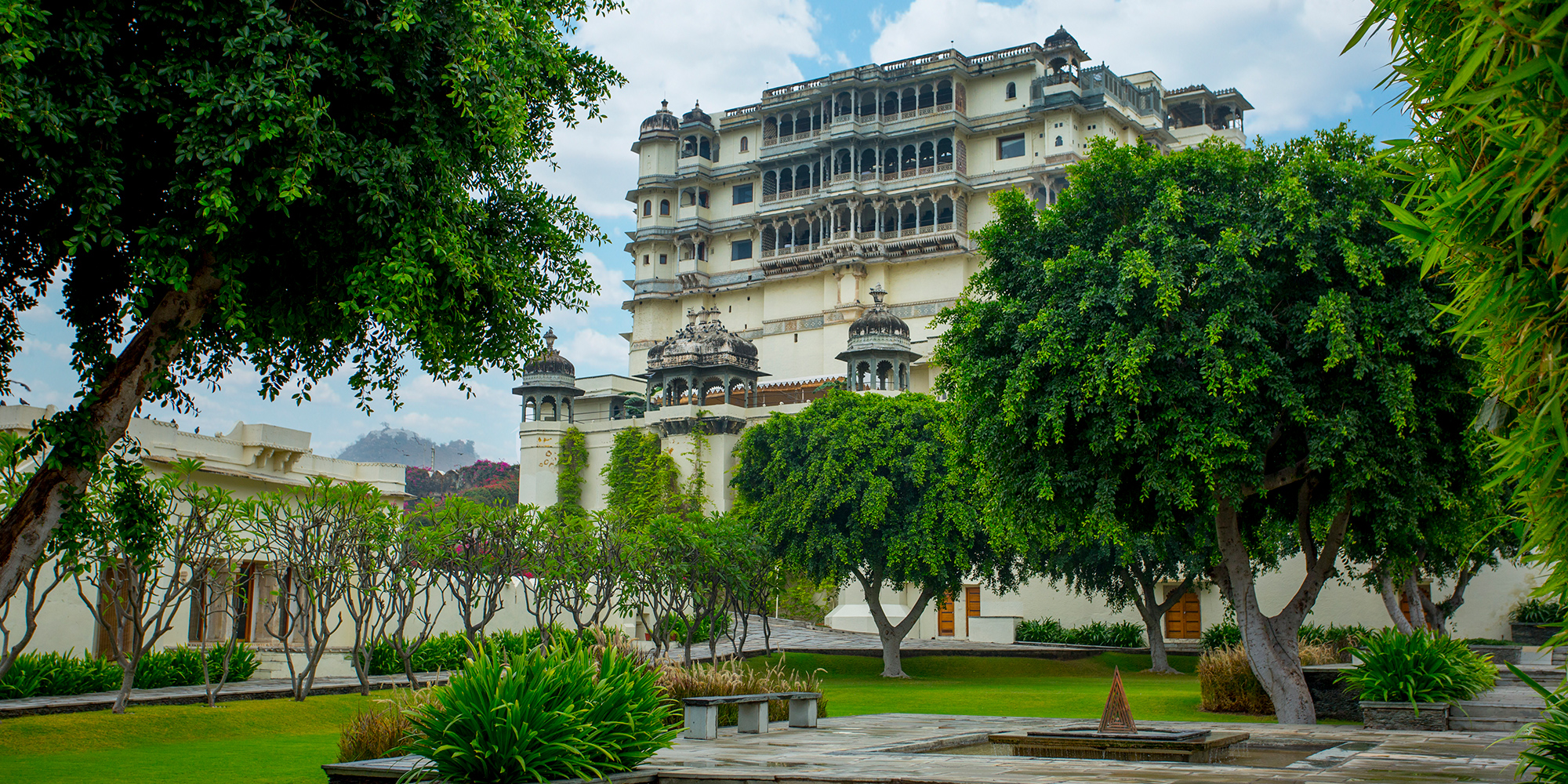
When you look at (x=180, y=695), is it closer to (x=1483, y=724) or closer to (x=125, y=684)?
(x=125, y=684)

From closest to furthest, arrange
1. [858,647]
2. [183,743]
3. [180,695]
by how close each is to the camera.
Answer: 1. [183,743]
2. [180,695]
3. [858,647]

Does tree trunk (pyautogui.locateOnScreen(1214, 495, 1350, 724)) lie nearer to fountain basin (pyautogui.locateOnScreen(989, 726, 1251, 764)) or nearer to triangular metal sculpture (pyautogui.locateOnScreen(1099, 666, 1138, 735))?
fountain basin (pyautogui.locateOnScreen(989, 726, 1251, 764))

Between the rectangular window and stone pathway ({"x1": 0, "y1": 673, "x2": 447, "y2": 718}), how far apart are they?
4795 cm

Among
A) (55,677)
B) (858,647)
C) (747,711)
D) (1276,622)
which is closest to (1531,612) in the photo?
(858,647)

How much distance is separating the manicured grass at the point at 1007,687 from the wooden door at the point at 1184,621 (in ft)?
23.9

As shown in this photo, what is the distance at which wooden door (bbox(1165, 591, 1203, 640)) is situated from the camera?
48.7 meters

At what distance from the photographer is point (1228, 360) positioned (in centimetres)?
1589

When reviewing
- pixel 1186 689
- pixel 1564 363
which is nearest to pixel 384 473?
pixel 1186 689

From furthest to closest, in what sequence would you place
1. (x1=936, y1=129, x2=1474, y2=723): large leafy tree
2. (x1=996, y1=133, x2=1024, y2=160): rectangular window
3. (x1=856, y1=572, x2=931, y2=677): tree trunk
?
(x1=996, y1=133, x2=1024, y2=160): rectangular window < (x1=856, y1=572, x2=931, y2=677): tree trunk < (x1=936, y1=129, x2=1474, y2=723): large leafy tree

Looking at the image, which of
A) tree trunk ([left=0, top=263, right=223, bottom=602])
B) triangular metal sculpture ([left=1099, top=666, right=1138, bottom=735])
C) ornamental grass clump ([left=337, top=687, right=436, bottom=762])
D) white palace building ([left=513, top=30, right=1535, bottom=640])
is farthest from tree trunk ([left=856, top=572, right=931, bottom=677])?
tree trunk ([left=0, top=263, right=223, bottom=602])

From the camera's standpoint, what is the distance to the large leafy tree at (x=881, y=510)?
3456cm

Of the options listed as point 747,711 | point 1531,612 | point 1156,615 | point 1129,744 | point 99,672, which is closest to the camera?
point 1129,744

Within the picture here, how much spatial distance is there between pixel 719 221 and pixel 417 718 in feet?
216

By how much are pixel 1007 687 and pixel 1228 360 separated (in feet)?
56.4
